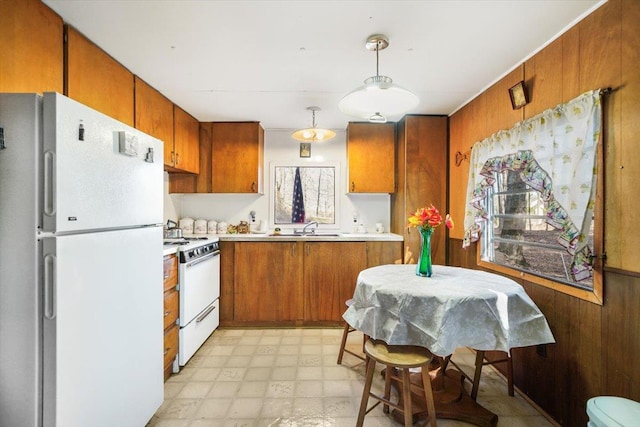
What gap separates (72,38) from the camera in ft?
5.58

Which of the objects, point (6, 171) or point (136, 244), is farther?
point (136, 244)

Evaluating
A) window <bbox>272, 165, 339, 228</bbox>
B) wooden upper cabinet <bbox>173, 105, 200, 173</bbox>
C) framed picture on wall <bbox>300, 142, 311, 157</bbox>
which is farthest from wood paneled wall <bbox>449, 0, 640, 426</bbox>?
wooden upper cabinet <bbox>173, 105, 200, 173</bbox>

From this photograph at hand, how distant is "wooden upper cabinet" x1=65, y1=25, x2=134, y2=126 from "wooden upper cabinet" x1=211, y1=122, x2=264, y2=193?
1289 mm

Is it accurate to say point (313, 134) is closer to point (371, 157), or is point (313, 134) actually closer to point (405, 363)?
point (371, 157)

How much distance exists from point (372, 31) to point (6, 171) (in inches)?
73.4

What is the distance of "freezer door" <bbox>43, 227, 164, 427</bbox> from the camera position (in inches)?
42.4

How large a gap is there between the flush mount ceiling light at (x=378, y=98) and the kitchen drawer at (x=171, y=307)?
187 centimetres

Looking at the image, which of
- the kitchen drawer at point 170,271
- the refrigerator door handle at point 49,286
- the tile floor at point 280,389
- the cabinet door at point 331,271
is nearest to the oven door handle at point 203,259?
the kitchen drawer at point 170,271

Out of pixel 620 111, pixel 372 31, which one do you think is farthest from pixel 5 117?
pixel 620 111

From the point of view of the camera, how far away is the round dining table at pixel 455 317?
150cm

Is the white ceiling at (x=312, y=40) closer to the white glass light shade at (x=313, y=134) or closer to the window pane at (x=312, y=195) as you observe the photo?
the white glass light shade at (x=313, y=134)

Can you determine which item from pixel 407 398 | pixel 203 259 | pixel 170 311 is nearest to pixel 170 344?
pixel 170 311

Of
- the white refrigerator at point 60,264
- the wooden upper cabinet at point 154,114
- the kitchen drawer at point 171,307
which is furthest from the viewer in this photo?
the wooden upper cabinet at point 154,114

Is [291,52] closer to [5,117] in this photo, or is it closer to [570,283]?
[5,117]
